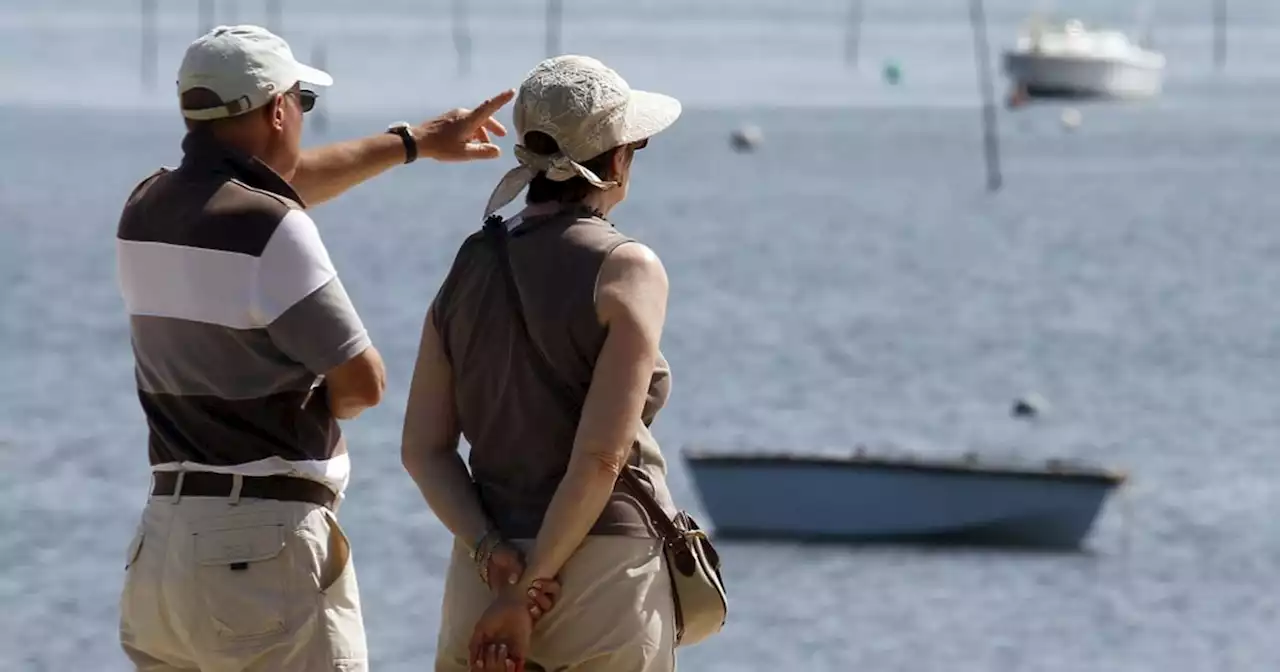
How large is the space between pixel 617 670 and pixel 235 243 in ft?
3.04

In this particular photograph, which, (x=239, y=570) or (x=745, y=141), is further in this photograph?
(x=745, y=141)

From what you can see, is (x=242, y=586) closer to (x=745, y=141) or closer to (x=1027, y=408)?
(x=1027, y=408)

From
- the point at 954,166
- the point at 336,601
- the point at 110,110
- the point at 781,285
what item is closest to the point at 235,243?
the point at 336,601

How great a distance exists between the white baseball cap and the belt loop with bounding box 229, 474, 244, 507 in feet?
1.97

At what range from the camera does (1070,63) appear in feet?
274

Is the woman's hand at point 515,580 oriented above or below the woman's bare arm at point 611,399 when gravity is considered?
below

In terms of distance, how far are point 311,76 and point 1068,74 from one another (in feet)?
270

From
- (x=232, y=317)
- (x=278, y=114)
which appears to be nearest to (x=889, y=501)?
(x=278, y=114)

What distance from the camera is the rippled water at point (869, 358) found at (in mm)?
18266

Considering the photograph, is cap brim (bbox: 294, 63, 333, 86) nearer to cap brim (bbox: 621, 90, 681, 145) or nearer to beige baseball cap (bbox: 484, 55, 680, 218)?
beige baseball cap (bbox: 484, 55, 680, 218)

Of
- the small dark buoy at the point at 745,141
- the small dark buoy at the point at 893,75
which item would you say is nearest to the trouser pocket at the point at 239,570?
the small dark buoy at the point at 745,141

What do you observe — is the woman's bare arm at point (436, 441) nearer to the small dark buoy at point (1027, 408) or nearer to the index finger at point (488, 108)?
the index finger at point (488, 108)

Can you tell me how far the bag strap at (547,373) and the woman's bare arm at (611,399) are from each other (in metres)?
0.09

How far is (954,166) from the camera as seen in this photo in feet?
238
